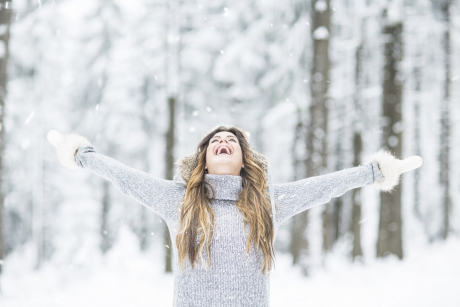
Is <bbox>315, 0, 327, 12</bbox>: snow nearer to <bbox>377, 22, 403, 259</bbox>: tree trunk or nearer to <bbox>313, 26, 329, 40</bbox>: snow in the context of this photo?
<bbox>313, 26, 329, 40</bbox>: snow

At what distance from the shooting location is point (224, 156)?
288 centimetres

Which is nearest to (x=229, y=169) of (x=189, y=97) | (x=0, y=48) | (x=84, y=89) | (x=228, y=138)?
(x=228, y=138)

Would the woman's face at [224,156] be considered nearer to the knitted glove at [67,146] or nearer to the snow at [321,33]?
the knitted glove at [67,146]

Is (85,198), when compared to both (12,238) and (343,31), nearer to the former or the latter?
(12,238)

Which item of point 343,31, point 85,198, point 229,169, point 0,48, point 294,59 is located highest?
point 343,31

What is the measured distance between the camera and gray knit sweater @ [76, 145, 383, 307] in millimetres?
2650

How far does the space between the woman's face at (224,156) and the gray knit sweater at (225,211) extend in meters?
0.09

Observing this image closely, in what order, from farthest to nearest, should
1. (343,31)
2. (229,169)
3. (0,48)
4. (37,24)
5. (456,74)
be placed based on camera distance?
(456,74)
(343,31)
(37,24)
(0,48)
(229,169)

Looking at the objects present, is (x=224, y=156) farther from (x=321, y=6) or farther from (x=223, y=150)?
(x=321, y=6)

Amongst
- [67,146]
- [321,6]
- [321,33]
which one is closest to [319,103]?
[321,33]

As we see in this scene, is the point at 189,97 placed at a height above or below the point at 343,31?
below

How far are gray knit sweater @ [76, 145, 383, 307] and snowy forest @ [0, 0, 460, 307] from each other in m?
2.18

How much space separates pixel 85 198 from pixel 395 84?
13.9 meters

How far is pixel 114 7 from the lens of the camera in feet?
37.9
